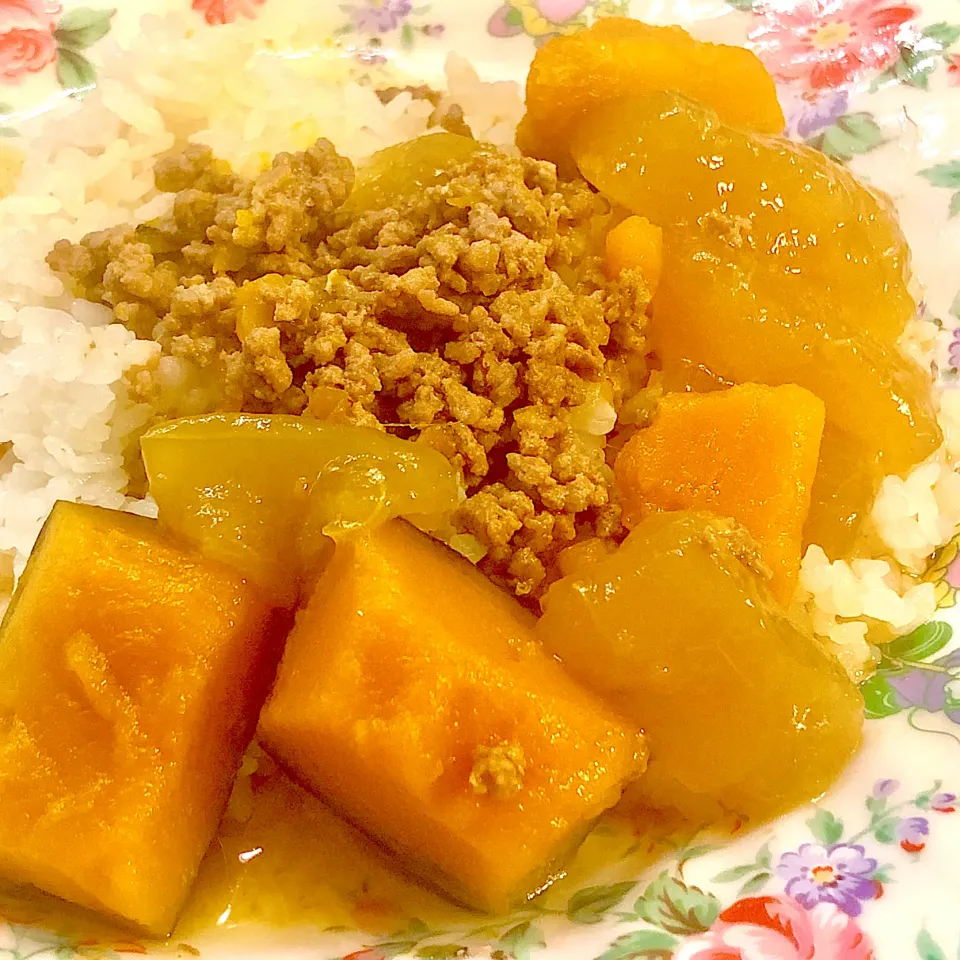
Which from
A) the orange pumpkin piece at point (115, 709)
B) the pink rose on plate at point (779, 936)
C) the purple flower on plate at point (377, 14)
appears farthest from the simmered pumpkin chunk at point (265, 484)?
the purple flower on plate at point (377, 14)

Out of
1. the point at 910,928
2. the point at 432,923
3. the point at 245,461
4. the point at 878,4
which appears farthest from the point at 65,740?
the point at 878,4

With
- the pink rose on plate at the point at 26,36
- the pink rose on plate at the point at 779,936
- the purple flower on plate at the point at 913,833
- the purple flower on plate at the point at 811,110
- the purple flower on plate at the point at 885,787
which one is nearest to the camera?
the pink rose on plate at the point at 779,936

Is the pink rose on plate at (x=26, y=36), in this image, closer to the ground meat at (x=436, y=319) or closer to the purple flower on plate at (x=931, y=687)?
the ground meat at (x=436, y=319)

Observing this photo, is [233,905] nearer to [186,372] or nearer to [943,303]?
[186,372]

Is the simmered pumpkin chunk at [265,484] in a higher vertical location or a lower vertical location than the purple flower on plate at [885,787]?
higher

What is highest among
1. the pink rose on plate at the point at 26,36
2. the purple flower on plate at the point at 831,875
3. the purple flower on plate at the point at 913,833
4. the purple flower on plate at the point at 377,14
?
the purple flower on plate at the point at 377,14

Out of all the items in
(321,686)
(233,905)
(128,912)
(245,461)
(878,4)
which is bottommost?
(233,905)

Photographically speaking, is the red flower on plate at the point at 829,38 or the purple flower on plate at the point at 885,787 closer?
the purple flower on plate at the point at 885,787

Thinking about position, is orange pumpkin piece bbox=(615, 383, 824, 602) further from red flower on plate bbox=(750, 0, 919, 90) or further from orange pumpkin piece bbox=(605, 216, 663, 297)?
red flower on plate bbox=(750, 0, 919, 90)
